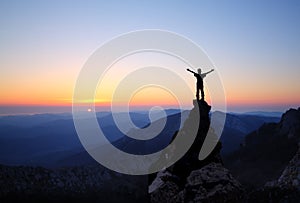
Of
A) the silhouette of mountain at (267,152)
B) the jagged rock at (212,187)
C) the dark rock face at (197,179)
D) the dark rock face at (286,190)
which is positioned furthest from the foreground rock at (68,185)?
the jagged rock at (212,187)

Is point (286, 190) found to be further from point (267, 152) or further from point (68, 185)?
point (267, 152)

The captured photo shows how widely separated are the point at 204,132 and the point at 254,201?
31.7 m

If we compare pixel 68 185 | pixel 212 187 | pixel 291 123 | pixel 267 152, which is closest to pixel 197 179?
pixel 212 187

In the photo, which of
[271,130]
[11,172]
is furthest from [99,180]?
[271,130]

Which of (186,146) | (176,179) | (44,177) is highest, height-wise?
(186,146)

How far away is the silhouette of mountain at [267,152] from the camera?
107 metres

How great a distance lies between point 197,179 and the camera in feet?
68.0

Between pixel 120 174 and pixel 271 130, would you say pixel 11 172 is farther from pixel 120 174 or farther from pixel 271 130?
pixel 271 130

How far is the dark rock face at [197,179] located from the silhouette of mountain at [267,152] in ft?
257

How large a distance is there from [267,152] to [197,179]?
376 feet

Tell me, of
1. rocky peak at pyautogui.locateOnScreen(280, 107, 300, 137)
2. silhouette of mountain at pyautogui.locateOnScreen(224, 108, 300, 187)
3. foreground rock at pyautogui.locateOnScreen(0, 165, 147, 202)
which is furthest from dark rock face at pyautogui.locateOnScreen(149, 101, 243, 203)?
rocky peak at pyautogui.locateOnScreen(280, 107, 300, 137)

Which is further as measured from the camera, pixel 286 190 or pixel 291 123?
pixel 291 123

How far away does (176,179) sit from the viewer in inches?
902

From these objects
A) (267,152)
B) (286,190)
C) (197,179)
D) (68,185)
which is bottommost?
(68,185)
